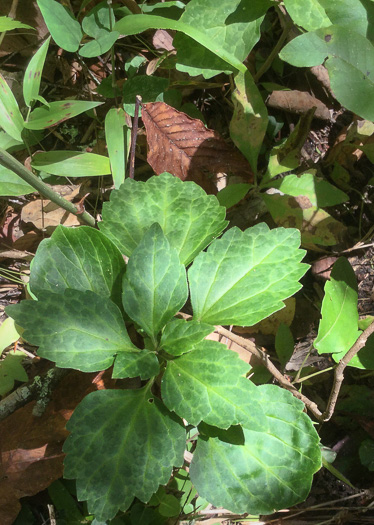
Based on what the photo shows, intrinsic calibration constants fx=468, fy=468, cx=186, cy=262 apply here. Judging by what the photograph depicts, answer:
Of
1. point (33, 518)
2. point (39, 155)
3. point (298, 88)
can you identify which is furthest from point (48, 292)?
point (298, 88)

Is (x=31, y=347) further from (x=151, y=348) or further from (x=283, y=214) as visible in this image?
(x=283, y=214)

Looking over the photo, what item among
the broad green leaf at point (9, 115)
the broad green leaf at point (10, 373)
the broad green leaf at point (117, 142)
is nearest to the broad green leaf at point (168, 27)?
the broad green leaf at point (117, 142)

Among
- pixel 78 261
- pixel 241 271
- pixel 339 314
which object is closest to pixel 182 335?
pixel 241 271

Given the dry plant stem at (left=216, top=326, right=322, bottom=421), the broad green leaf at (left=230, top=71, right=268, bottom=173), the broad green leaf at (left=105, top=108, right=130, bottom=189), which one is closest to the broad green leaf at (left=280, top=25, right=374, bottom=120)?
the broad green leaf at (left=230, top=71, right=268, bottom=173)

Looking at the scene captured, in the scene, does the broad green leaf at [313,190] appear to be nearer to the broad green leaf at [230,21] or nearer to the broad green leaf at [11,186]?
the broad green leaf at [230,21]

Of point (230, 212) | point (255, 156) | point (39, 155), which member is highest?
point (39, 155)

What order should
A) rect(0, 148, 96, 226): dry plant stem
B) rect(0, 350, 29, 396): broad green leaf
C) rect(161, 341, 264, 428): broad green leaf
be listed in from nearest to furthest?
rect(161, 341, 264, 428): broad green leaf
rect(0, 148, 96, 226): dry plant stem
rect(0, 350, 29, 396): broad green leaf

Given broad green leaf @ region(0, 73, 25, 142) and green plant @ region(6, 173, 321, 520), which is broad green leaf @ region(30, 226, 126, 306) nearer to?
green plant @ region(6, 173, 321, 520)
